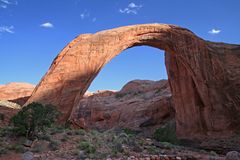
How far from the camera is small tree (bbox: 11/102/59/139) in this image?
7574 mm

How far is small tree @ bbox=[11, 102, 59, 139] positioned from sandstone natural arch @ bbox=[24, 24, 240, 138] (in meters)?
3.25

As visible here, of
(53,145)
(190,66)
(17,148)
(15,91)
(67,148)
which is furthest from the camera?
(15,91)

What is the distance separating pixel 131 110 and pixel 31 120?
2182 cm

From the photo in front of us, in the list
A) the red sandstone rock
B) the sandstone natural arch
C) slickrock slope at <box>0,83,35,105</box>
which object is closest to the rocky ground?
the red sandstone rock

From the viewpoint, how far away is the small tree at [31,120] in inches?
298

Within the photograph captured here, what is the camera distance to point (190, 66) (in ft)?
49.0

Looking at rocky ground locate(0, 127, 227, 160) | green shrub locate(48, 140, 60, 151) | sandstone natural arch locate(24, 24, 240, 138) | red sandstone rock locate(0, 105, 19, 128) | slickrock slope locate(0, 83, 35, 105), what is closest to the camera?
rocky ground locate(0, 127, 227, 160)

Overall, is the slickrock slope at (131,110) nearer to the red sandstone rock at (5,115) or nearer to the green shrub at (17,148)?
the red sandstone rock at (5,115)

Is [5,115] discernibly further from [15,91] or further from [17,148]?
[15,91]

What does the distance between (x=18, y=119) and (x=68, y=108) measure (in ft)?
8.61

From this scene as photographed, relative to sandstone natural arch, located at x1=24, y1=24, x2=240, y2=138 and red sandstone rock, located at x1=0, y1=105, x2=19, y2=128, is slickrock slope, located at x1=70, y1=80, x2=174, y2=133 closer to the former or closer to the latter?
sandstone natural arch, located at x1=24, y1=24, x2=240, y2=138

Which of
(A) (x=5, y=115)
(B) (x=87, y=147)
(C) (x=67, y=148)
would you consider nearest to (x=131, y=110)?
(A) (x=5, y=115)

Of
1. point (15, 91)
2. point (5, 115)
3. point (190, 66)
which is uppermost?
point (15, 91)

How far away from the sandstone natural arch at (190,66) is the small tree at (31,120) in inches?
128
